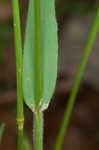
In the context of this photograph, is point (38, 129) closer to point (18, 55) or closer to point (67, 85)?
point (18, 55)

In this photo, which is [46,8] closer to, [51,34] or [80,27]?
[51,34]

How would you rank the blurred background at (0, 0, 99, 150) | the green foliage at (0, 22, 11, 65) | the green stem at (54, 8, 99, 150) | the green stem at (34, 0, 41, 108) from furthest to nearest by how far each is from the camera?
1. the green foliage at (0, 22, 11, 65)
2. the blurred background at (0, 0, 99, 150)
3. the green stem at (54, 8, 99, 150)
4. the green stem at (34, 0, 41, 108)

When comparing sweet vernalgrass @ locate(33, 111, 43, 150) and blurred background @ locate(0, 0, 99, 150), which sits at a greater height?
sweet vernalgrass @ locate(33, 111, 43, 150)

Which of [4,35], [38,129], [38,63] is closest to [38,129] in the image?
[38,129]

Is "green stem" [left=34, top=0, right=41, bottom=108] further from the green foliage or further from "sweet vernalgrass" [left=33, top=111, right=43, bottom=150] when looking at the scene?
the green foliage

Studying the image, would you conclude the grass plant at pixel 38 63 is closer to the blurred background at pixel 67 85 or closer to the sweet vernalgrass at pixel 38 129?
the sweet vernalgrass at pixel 38 129

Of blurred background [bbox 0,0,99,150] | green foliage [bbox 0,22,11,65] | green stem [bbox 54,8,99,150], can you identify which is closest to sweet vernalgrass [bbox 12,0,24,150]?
green stem [bbox 54,8,99,150]

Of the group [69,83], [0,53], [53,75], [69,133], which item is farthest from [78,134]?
[53,75]
